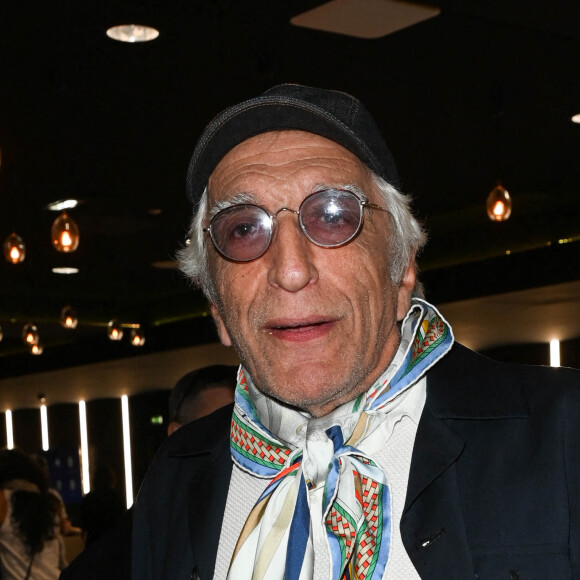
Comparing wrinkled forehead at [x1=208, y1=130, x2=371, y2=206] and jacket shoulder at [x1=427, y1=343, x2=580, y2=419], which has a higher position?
wrinkled forehead at [x1=208, y1=130, x2=371, y2=206]

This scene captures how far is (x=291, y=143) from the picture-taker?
1671mm

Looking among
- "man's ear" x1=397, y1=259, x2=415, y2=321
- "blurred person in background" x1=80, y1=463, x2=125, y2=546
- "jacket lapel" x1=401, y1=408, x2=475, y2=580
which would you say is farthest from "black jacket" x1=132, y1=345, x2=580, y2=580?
"blurred person in background" x1=80, y1=463, x2=125, y2=546

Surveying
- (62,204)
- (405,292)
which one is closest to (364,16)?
(405,292)

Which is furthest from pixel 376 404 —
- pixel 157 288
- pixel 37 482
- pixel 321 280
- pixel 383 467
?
pixel 157 288

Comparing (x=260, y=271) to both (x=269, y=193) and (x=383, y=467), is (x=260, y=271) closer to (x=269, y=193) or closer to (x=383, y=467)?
(x=269, y=193)

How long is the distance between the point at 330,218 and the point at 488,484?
1.56 feet

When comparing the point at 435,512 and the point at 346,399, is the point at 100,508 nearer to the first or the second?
the point at 346,399

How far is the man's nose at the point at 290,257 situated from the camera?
1.55 m

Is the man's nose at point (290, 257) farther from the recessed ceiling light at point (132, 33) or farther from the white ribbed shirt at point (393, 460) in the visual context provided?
the recessed ceiling light at point (132, 33)

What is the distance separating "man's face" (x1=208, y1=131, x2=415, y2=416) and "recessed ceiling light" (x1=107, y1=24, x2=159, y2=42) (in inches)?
139

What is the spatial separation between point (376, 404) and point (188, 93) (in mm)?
4710

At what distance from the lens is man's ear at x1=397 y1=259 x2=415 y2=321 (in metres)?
1.75

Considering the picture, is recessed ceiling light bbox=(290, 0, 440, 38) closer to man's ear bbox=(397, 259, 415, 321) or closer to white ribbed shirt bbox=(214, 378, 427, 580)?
man's ear bbox=(397, 259, 415, 321)

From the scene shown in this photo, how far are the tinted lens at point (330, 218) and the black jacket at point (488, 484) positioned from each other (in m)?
0.29
